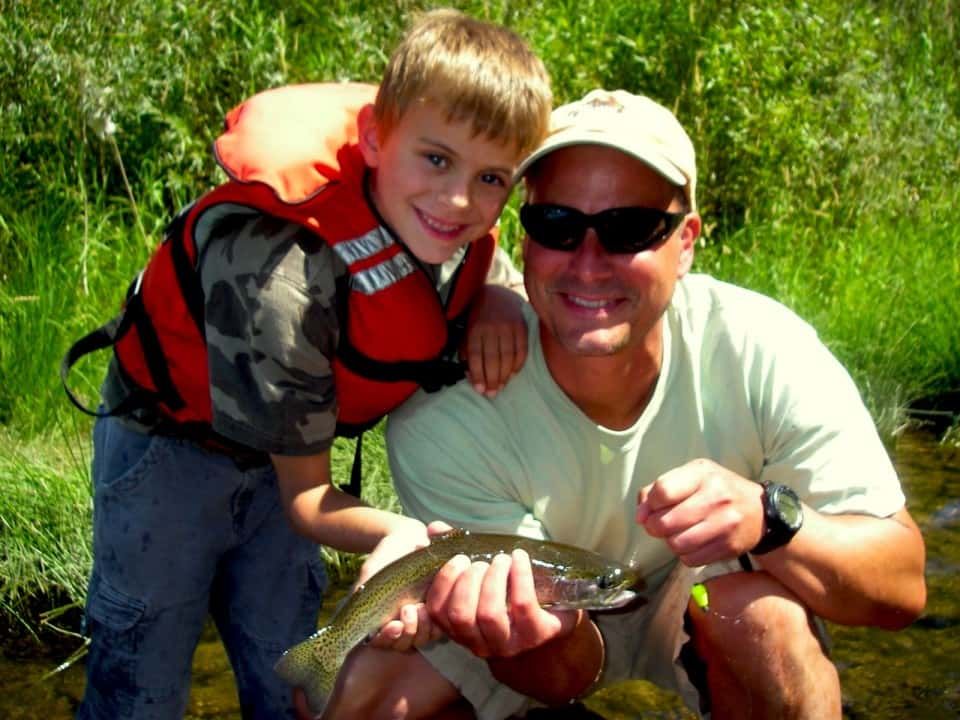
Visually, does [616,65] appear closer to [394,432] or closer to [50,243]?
[50,243]

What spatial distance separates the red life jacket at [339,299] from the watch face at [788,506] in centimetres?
83

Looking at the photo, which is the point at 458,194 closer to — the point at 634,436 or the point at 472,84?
the point at 472,84

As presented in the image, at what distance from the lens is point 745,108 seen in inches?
293

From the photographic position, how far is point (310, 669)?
9.31 feet

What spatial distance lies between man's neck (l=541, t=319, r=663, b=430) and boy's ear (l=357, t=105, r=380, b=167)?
64 cm

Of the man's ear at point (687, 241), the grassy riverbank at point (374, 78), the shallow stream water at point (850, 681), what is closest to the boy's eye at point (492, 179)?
the man's ear at point (687, 241)

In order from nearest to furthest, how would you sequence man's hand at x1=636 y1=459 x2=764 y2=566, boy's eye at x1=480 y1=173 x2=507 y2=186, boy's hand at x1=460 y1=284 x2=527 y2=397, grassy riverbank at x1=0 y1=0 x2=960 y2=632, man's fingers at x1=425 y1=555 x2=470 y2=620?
1. man's hand at x1=636 y1=459 x2=764 y2=566
2. man's fingers at x1=425 y1=555 x2=470 y2=620
3. boy's eye at x1=480 y1=173 x2=507 y2=186
4. boy's hand at x1=460 y1=284 x2=527 y2=397
5. grassy riverbank at x1=0 y1=0 x2=960 y2=632

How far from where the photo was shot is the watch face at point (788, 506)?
273cm

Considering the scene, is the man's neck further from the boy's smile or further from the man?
the boy's smile

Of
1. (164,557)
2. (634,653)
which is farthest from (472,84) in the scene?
(634,653)

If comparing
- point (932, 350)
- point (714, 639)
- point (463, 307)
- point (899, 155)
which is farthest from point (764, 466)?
point (899, 155)

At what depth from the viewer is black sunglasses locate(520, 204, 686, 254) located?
9.84 feet

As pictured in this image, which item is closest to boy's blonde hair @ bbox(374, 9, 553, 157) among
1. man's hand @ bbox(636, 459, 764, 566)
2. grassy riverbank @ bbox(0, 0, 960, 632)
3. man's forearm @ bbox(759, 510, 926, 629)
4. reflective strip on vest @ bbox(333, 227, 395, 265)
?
reflective strip on vest @ bbox(333, 227, 395, 265)

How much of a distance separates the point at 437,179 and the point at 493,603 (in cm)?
91
